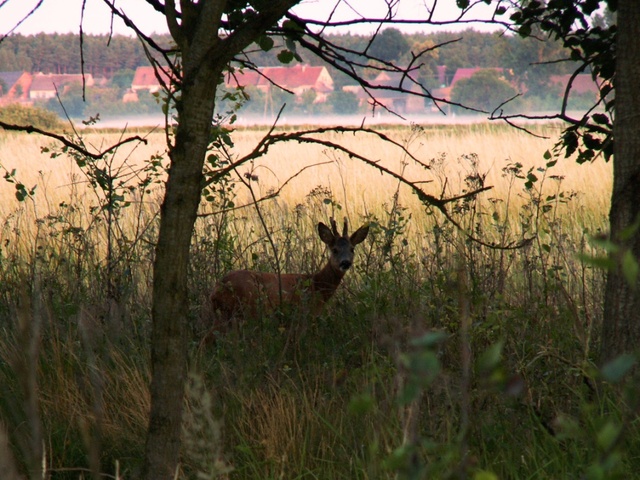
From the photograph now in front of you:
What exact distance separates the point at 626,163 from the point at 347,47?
90803 mm

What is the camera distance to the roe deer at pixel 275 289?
4.84m

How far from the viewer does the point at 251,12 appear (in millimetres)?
3205

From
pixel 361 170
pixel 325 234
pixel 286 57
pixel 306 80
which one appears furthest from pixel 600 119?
pixel 306 80

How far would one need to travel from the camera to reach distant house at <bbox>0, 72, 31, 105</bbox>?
105887mm

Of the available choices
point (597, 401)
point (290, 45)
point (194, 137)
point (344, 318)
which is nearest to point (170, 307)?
point (194, 137)

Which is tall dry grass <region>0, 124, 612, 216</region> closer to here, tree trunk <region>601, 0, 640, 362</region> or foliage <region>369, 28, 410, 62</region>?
tree trunk <region>601, 0, 640, 362</region>

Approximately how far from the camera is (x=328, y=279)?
255 inches

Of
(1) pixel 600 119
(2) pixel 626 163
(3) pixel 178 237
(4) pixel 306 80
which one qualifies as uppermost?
(4) pixel 306 80

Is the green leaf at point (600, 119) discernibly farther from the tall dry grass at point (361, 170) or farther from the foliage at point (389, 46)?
the foliage at point (389, 46)

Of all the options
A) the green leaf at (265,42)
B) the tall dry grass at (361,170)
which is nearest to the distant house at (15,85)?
the tall dry grass at (361,170)

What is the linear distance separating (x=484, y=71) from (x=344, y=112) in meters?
23.9

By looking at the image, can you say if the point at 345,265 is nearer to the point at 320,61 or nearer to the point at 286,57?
the point at 286,57

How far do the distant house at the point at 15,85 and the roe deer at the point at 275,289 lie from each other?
105799 mm

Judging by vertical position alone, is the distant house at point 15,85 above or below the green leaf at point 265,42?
above
